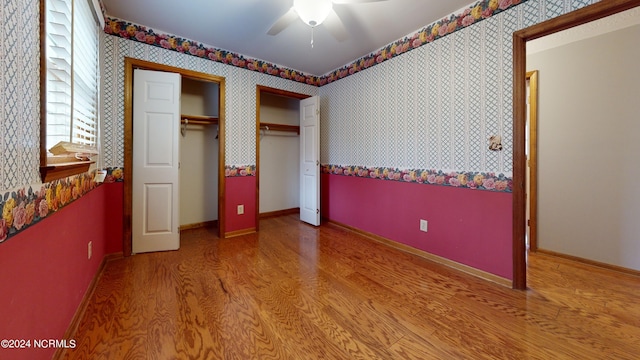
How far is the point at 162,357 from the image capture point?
1.25 metres

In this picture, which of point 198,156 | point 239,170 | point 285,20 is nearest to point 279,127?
point 239,170

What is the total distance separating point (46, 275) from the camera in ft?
3.60

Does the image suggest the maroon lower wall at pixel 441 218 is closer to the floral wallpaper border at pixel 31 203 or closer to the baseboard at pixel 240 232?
the baseboard at pixel 240 232

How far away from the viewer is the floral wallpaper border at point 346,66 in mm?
2129

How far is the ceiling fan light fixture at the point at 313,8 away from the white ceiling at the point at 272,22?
555 millimetres

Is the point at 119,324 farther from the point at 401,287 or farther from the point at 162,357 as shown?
the point at 401,287

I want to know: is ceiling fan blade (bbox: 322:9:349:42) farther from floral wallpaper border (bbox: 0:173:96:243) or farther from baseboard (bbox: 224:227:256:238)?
baseboard (bbox: 224:227:256:238)

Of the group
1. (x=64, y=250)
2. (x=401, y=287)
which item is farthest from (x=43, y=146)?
(x=401, y=287)

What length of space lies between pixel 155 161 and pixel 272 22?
1928 millimetres

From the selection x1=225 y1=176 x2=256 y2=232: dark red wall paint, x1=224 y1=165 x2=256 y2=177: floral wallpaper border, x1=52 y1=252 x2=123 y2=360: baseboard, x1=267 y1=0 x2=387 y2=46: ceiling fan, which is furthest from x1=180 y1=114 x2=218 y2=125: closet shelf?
x1=267 y1=0 x2=387 y2=46: ceiling fan

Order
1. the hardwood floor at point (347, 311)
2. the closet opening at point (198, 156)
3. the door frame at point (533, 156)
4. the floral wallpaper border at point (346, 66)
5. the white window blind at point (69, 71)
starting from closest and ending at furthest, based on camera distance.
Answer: the white window blind at point (69, 71), the hardwood floor at point (347, 311), the floral wallpaper border at point (346, 66), the door frame at point (533, 156), the closet opening at point (198, 156)

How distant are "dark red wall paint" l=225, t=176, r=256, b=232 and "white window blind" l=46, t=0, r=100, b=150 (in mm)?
1555

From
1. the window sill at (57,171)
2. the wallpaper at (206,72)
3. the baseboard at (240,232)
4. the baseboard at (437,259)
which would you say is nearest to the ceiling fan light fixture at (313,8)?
the window sill at (57,171)

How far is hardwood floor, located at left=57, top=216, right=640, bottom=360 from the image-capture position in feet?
4.29
